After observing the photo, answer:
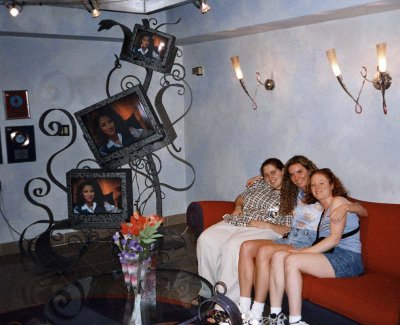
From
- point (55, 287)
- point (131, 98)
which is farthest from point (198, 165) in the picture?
point (55, 287)

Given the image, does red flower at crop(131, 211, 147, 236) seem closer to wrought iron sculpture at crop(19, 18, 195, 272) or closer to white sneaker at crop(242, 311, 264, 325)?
white sneaker at crop(242, 311, 264, 325)

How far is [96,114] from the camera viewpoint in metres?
5.00

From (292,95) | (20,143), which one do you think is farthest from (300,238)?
(20,143)

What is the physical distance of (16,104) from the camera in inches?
210

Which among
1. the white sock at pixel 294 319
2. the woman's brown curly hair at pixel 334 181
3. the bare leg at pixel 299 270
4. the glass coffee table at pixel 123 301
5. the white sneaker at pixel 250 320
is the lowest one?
the white sneaker at pixel 250 320

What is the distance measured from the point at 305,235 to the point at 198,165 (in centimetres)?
266

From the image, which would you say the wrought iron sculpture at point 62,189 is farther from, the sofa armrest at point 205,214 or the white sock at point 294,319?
the white sock at point 294,319

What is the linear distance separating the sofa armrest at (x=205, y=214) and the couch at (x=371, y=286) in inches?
52.7

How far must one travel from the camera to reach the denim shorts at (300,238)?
370 centimetres

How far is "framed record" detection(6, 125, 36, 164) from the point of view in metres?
5.36

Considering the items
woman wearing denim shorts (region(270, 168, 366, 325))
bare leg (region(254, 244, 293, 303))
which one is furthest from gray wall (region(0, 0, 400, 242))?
bare leg (region(254, 244, 293, 303))

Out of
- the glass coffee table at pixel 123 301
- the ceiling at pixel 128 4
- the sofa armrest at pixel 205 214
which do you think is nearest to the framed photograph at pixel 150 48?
the ceiling at pixel 128 4

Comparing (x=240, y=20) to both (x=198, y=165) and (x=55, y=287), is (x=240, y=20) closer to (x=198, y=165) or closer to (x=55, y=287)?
(x=198, y=165)

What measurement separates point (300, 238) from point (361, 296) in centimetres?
82
